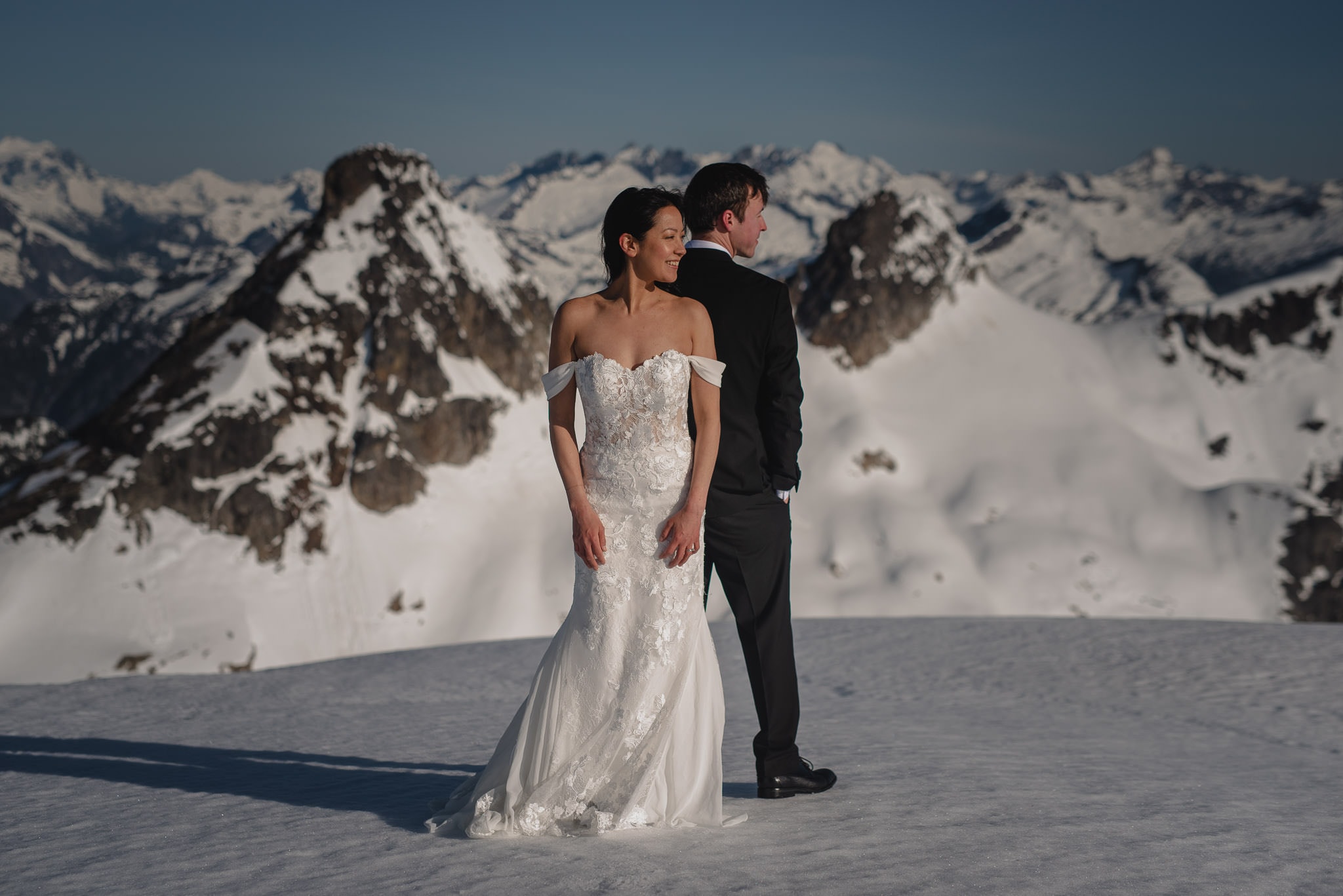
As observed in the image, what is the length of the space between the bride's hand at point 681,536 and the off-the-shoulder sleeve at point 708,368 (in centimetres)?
60

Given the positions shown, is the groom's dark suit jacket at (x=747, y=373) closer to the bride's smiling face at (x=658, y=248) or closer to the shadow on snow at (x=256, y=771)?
the bride's smiling face at (x=658, y=248)

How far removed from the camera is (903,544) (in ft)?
260

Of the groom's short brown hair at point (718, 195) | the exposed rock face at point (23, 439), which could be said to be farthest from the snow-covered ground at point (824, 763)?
the exposed rock face at point (23, 439)

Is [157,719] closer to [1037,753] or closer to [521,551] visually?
[1037,753]

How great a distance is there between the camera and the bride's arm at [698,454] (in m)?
4.56

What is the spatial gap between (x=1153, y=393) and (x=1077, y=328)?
1154cm

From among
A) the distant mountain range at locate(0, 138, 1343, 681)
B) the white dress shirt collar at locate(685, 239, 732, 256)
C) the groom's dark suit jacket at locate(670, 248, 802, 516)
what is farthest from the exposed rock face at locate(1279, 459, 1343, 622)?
the white dress shirt collar at locate(685, 239, 732, 256)

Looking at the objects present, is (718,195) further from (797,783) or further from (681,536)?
(797,783)

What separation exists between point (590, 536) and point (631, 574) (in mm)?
292

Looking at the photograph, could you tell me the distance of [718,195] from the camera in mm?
4855

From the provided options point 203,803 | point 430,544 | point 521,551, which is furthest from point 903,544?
point 203,803

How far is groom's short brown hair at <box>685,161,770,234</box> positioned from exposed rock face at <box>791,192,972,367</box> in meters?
94.1

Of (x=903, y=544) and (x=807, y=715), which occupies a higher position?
(x=903, y=544)

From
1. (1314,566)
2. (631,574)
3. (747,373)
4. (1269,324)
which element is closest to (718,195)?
(747,373)
